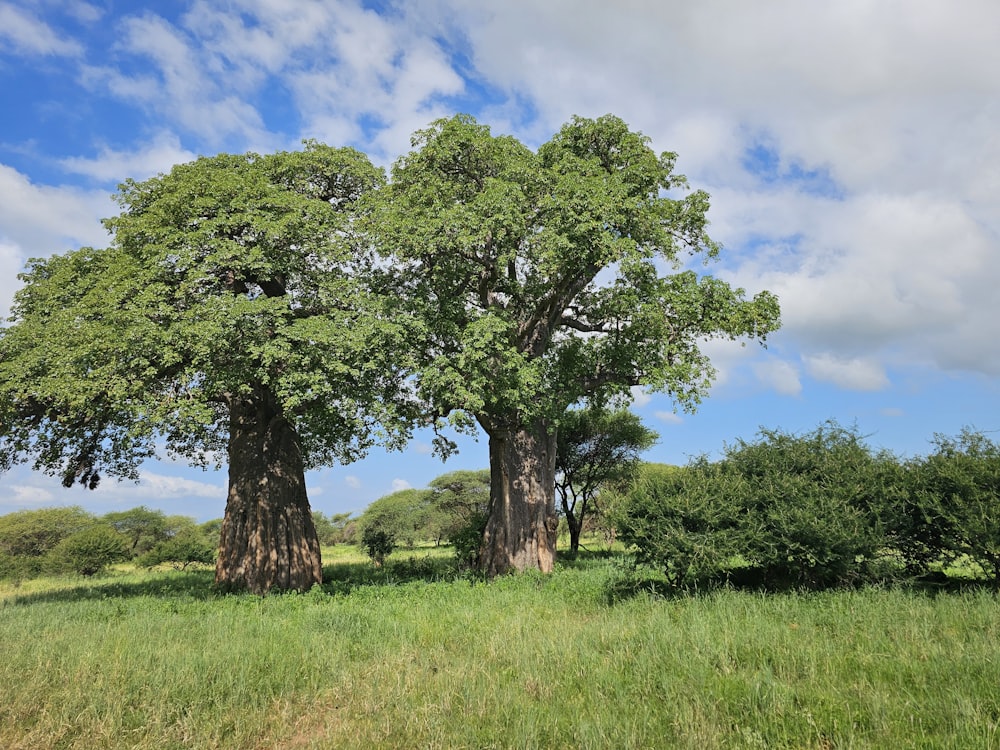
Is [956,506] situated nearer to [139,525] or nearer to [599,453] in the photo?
[599,453]

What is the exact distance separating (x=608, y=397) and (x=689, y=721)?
1447 cm

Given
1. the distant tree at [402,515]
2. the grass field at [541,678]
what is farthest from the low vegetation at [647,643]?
the distant tree at [402,515]

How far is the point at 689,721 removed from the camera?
5.29 metres

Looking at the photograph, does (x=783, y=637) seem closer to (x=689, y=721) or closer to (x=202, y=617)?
(x=689, y=721)

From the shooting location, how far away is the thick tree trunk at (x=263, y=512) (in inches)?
690

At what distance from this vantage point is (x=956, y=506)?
1029 cm

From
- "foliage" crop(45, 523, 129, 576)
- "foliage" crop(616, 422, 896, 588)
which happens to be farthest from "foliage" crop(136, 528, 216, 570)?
"foliage" crop(616, 422, 896, 588)

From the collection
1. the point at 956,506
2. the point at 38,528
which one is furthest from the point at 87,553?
the point at 956,506

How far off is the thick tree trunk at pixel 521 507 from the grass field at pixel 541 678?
21.6 ft

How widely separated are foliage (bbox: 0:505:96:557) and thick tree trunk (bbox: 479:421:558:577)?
41465mm

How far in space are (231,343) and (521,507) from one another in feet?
30.8

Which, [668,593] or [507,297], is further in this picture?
[507,297]

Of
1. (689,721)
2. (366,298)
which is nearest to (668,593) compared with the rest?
(689,721)

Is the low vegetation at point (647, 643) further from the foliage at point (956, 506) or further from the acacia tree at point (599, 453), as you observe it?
the acacia tree at point (599, 453)
